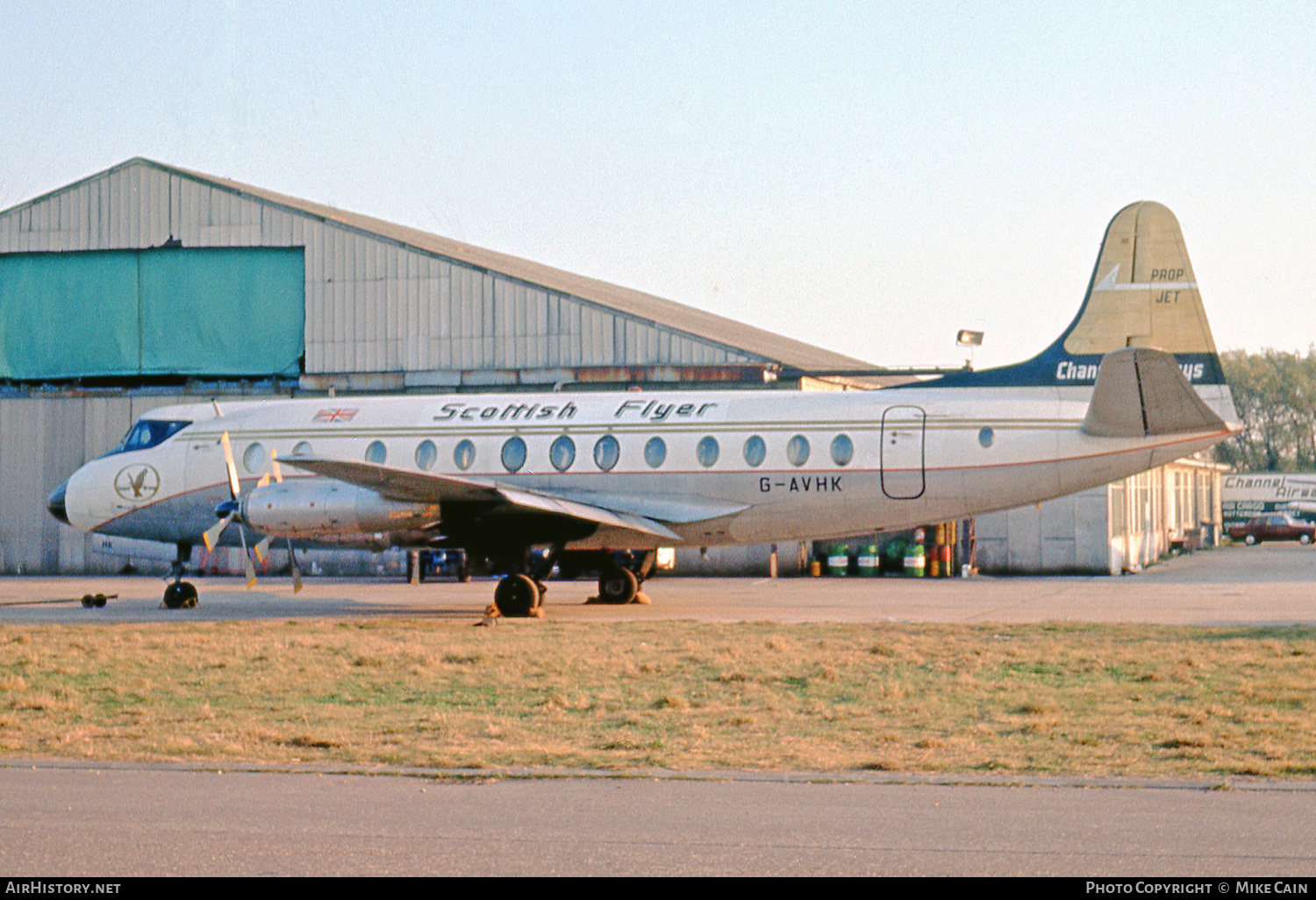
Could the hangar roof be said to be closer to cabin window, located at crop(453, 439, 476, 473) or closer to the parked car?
cabin window, located at crop(453, 439, 476, 473)

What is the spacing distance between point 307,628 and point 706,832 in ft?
47.3

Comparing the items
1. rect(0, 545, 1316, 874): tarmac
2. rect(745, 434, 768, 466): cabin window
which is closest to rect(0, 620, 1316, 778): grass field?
rect(0, 545, 1316, 874): tarmac

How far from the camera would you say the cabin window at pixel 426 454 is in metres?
24.3

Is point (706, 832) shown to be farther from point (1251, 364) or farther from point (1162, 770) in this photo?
point (1251, 364)

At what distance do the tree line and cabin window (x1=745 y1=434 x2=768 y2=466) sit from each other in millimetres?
87661

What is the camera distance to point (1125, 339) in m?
21.5

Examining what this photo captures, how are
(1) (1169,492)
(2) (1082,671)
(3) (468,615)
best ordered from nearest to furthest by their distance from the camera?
(2) (1082,671) < (3) (468,615) < (1) (1169,492)

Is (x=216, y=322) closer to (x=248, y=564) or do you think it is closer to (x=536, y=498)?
(x=248, y=564)

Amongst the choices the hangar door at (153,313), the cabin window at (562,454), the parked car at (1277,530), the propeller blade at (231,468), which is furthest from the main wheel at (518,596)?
the parked car at (1277,530)

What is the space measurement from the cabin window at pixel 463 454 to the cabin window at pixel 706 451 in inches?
163

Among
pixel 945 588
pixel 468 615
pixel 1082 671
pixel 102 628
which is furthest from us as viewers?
pixel 945 588

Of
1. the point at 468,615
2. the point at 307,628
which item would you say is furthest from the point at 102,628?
the point at 468,615

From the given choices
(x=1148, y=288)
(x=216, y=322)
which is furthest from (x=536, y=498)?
(x=216, y=322)

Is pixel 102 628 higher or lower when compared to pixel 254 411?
lower
